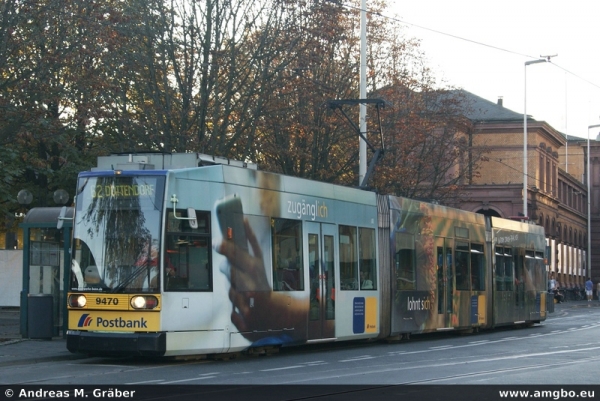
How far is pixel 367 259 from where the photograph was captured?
21.0m

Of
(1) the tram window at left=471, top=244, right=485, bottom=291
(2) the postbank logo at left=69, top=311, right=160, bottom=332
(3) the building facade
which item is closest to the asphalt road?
(2) the postbank logo at left=69, top=311, right=160, bottom=332

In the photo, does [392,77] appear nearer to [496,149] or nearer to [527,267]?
[527,267]

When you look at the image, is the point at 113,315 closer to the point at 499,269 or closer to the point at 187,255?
the point at 187,255

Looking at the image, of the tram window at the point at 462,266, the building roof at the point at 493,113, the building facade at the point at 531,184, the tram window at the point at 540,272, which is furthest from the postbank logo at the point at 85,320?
the building roof at the point at 493,113

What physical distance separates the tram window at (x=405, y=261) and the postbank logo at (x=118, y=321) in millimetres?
7991

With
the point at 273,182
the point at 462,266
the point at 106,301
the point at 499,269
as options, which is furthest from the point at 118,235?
the point at 499,269

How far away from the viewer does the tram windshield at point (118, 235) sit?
51.3ft

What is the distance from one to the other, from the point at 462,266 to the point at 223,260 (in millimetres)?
11208

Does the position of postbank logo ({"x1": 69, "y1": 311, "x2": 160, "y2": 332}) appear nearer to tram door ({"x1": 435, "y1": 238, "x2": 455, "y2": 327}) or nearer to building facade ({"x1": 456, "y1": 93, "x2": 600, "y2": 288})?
tram door ({"x1": 435, "y1": 238, "x2": 455, "y2": 327})

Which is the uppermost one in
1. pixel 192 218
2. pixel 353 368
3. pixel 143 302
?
pixel 192 218

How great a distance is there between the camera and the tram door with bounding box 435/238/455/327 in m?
24.6

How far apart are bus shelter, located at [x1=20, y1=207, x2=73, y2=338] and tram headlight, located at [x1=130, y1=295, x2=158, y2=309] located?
5.19m

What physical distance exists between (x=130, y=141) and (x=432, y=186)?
55.3 feet

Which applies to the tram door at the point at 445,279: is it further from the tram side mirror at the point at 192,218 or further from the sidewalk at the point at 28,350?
the tram side mirror at the point at 192,218
